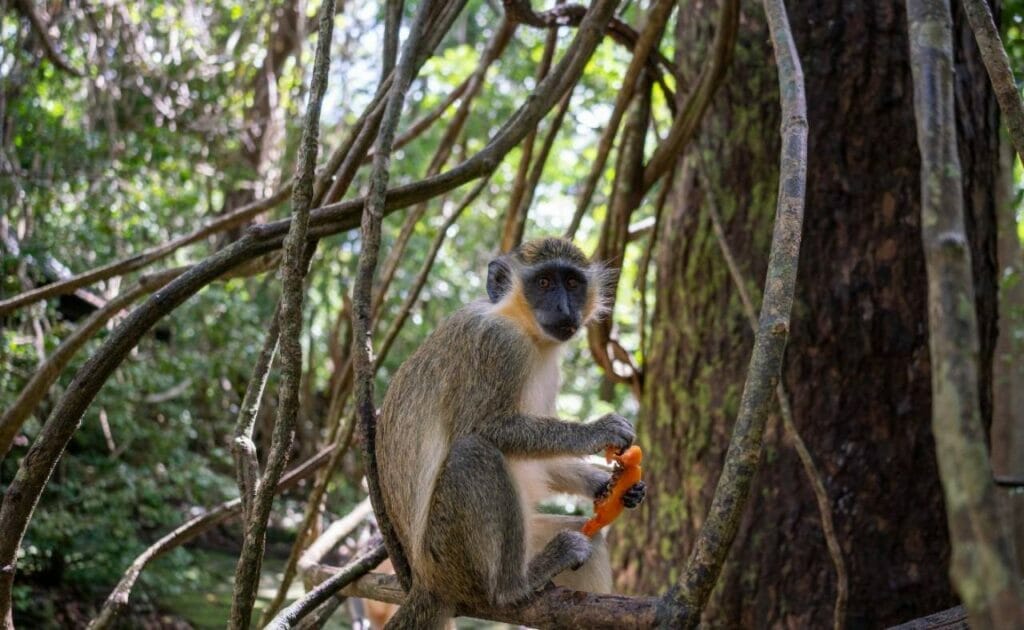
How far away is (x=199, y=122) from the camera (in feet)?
31.1

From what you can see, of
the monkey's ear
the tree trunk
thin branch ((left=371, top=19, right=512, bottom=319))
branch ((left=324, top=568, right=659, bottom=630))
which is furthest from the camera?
thin branch ((left=371, top=19, right=512, bottom=319))

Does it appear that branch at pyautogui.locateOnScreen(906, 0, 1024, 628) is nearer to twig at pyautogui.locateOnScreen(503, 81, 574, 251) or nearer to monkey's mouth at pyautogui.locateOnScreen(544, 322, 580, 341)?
monkey's mouth at pyautogui.locateOnScreen(544, 322, 580, 341)

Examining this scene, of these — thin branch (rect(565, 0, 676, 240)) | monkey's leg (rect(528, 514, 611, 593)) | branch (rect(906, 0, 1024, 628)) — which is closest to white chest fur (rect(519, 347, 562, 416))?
monkey's leg (rect(528, 514, 611, 593))

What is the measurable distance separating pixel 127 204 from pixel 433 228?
422 centimetres

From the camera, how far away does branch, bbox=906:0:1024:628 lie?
0.96 metres

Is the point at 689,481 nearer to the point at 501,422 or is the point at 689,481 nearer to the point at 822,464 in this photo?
the point at 822,464

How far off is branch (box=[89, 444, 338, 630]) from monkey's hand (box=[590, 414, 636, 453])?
3.68 feet

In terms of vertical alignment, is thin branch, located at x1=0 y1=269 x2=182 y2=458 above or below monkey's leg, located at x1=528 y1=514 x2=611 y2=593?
above

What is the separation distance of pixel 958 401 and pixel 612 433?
7.65 feet

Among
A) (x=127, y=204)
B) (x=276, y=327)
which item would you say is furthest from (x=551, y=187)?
(x=276, y=327)

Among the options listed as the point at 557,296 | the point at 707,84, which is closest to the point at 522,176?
the point at 707,84

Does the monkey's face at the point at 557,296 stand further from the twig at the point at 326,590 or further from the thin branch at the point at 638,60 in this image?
the twig at the point at 326,590

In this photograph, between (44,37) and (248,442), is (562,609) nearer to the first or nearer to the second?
(248,442)

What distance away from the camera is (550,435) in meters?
3.33
